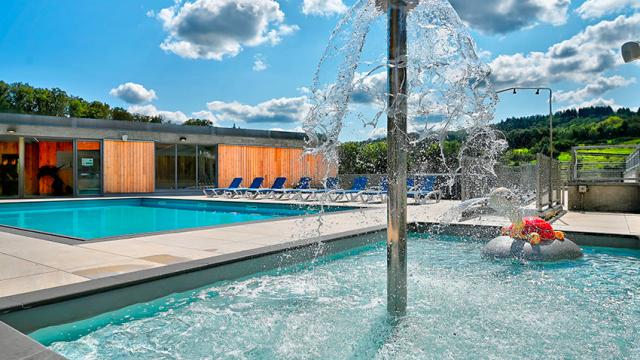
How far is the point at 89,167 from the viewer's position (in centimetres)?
1936

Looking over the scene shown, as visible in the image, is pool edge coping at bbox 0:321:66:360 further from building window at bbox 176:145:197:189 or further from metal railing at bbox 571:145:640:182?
building window at bbox 176:145:197:189

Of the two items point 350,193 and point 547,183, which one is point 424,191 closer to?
point 350,193

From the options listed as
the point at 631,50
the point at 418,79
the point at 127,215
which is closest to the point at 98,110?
the point at 127,215

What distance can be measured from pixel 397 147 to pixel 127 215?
12.1m

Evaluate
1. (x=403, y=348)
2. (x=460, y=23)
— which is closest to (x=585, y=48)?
(x=460, y=23)

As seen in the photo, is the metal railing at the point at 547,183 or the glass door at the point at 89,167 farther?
the glass door at the point at 89,167

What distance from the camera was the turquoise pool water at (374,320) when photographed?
2988 mm

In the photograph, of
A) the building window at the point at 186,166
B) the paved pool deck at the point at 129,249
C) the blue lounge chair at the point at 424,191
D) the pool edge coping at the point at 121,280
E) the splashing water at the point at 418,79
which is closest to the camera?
the pool edge coping at the point at 121,280

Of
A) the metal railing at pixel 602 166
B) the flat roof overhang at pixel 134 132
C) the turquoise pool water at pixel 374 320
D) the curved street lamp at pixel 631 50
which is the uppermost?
the flat roof overhang at pixel 134 132

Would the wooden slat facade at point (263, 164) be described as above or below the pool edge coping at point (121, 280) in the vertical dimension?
above

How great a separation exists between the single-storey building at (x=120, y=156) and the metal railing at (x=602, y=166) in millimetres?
15389

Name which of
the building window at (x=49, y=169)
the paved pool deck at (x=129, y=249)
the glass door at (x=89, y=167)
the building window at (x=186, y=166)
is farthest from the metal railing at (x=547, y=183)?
the building window at (x=49, y=169)

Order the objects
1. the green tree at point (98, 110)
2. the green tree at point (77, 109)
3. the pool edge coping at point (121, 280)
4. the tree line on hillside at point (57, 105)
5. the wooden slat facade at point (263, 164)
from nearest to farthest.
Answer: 1. the pool edge coping at point (121, 280)
2. the wooden slat facade at point (263, 164)
3. the tree line on hillside at point (57, 105)
4. the green tree at point (77, 109)
5. the green tree at point (98, 110)

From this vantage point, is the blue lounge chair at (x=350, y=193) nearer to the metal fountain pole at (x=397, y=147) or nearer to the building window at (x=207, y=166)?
the building window at (x=207, y=166)
